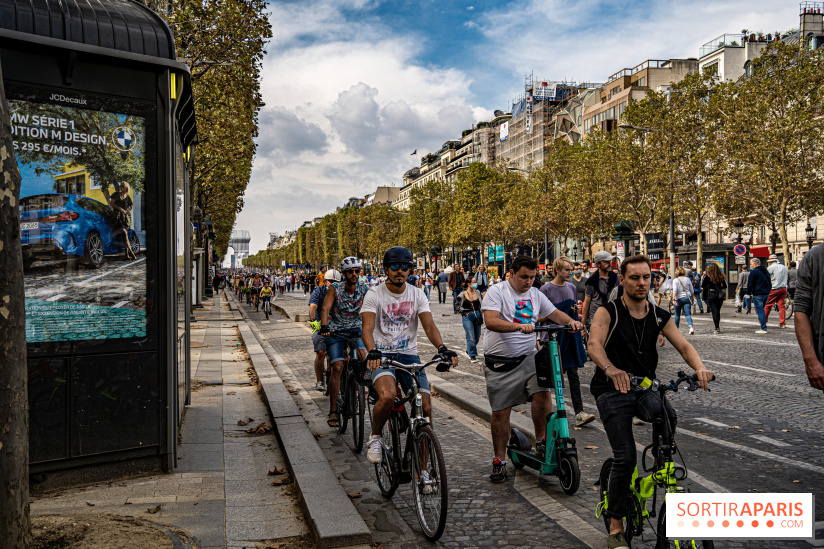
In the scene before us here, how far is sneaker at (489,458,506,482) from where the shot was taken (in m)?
5.48

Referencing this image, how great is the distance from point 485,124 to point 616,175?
80.3 metres

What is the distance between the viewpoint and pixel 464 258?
93188mm

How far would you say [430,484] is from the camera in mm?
4336

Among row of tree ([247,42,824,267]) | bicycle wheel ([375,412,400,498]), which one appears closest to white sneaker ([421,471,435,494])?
bicycle wheel ([375,412,400,498])

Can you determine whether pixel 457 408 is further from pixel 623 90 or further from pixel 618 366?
pixel 623 90

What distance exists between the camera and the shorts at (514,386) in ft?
17.6

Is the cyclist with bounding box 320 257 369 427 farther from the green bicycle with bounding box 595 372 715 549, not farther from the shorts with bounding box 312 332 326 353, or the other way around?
the green bicycle with bounding box 595 372 715 549

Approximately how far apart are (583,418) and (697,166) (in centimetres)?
2995

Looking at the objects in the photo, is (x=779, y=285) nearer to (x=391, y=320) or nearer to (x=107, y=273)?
(x=391, y=320)

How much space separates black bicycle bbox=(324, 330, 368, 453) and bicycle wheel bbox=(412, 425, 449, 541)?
5.72 feet

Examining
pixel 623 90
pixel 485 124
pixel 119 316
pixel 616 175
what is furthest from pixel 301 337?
pixel 485 124

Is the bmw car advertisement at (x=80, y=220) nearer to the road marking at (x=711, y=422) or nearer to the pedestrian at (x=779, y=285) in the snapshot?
the road marking at (x=711, y=422)

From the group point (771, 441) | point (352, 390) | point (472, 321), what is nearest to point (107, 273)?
point (352, 390)

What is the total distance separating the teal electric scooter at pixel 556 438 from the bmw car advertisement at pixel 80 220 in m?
3.03
